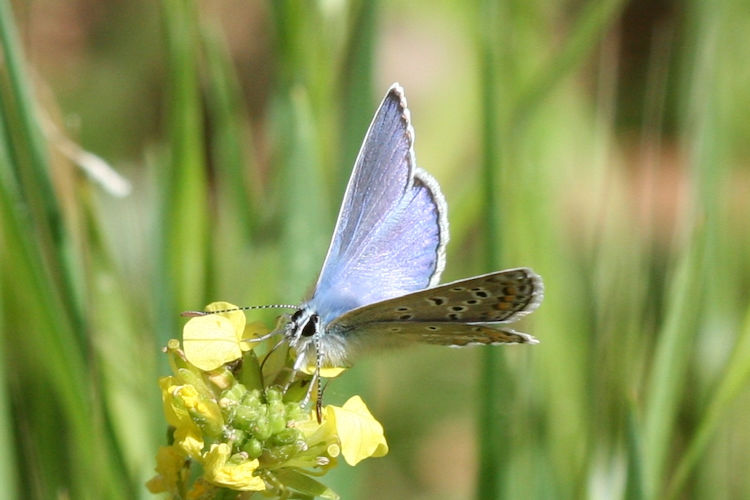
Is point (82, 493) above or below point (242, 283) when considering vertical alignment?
below

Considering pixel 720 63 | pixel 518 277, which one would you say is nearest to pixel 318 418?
pixel 518 277

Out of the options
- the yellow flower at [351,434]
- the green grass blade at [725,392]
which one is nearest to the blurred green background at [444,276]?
the green grass blade at [725,392]

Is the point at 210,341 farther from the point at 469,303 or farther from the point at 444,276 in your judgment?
the point at 444,276

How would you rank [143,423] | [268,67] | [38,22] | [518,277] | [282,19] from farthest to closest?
[268,67], [38,22], [282,19], [143,423], [518,277]

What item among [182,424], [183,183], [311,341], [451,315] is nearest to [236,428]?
[182,424]

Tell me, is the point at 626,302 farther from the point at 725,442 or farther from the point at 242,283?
the point at 242,283

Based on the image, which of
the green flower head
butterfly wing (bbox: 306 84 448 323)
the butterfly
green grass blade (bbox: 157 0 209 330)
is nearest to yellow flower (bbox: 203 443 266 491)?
the green flower head

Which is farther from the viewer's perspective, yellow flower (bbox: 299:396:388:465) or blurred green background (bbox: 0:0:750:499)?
blurred green background (bbox: 0:0:750:499)

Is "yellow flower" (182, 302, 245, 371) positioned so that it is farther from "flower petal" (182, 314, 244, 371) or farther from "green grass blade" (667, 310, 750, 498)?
"green grass blade" (667, 310, 750, 498)
